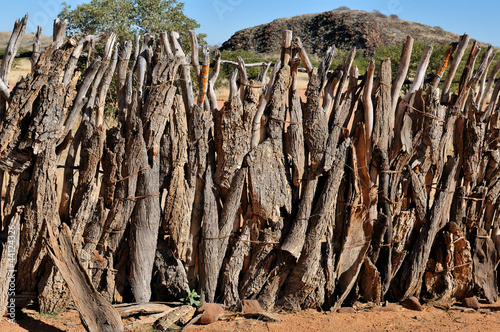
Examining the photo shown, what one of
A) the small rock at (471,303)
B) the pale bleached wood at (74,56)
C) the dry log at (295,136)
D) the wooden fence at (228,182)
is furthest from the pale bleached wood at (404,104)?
the pale bleached wood at (74,56)

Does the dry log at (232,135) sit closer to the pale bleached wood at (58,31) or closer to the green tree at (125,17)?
the pale bleached wood at (58,31)

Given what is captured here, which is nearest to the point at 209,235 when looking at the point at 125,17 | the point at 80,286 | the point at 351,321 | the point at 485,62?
the point at 80,286

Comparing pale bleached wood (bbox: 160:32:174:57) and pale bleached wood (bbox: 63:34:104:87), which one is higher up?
pale bleached wood (bbox: 160:32:174:57)

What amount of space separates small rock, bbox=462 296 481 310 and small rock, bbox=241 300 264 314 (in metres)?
1.94

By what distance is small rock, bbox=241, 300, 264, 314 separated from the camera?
3697 mm

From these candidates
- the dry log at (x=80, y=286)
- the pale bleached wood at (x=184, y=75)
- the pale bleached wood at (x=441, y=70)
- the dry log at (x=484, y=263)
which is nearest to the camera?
the dry log at (x=80, y=286)

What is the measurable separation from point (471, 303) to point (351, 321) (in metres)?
1.24

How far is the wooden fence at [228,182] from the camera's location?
3.41m

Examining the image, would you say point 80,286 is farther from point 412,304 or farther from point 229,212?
point 412,304

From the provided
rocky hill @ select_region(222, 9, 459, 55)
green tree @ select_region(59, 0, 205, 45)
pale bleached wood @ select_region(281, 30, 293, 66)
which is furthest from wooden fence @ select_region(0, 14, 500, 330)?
rocky hill @ select_region(222, 9, 459, 55)

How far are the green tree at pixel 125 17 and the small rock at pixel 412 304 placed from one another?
956 cm

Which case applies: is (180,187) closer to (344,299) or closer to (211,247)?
(211,247)

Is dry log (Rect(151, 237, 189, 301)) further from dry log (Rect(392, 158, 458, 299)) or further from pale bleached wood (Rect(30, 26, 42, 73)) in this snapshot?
dry log (Rect(392, 158, 458, 299))

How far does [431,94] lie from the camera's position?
13.0 ft
